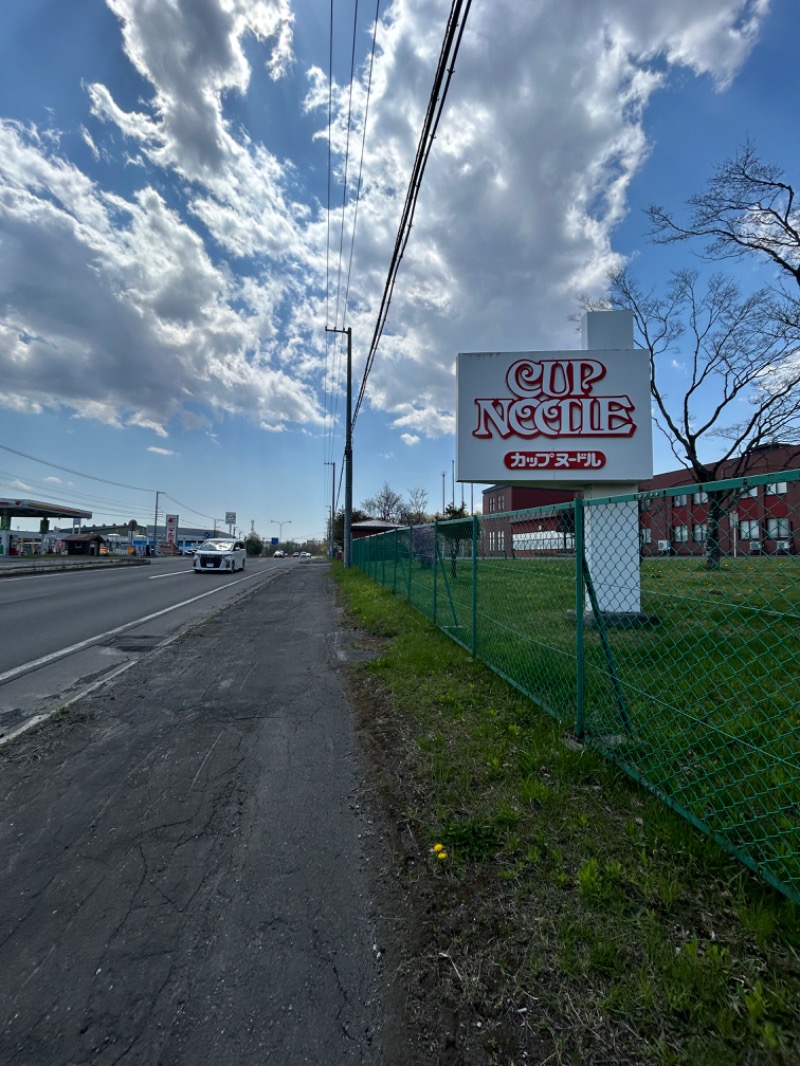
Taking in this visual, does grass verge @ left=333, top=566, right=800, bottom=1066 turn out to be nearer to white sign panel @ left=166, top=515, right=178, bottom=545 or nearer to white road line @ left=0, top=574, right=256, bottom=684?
Answer: white road line @ left=0, top=574, right=256, bottom=684

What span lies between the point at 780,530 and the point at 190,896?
2.95 metres

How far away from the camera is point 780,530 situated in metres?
1.99

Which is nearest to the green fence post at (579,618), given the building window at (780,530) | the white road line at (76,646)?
the building window at (780,530)

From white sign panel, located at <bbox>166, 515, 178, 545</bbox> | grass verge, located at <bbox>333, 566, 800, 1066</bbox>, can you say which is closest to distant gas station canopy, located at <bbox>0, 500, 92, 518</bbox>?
white sign panel, located at <bbox>166, 515, 178, 545</bbox>

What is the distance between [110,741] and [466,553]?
4449mm

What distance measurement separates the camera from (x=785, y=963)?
172 cm

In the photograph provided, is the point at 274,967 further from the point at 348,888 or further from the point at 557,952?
the point at 557,952

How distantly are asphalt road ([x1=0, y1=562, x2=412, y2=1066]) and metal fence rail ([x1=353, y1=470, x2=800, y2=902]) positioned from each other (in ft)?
5.65

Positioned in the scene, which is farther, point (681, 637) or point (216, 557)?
point (216, 557)

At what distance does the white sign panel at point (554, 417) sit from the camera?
8.33 metres

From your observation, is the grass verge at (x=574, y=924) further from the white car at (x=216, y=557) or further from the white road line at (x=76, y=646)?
the white car at (x=216, y=557)

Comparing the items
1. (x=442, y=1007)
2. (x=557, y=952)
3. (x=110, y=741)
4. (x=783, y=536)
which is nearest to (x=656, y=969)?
(x=557, y=952)

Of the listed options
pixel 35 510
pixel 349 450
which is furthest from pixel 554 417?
pixel 35 510

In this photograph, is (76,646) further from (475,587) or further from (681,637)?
(681,637)
